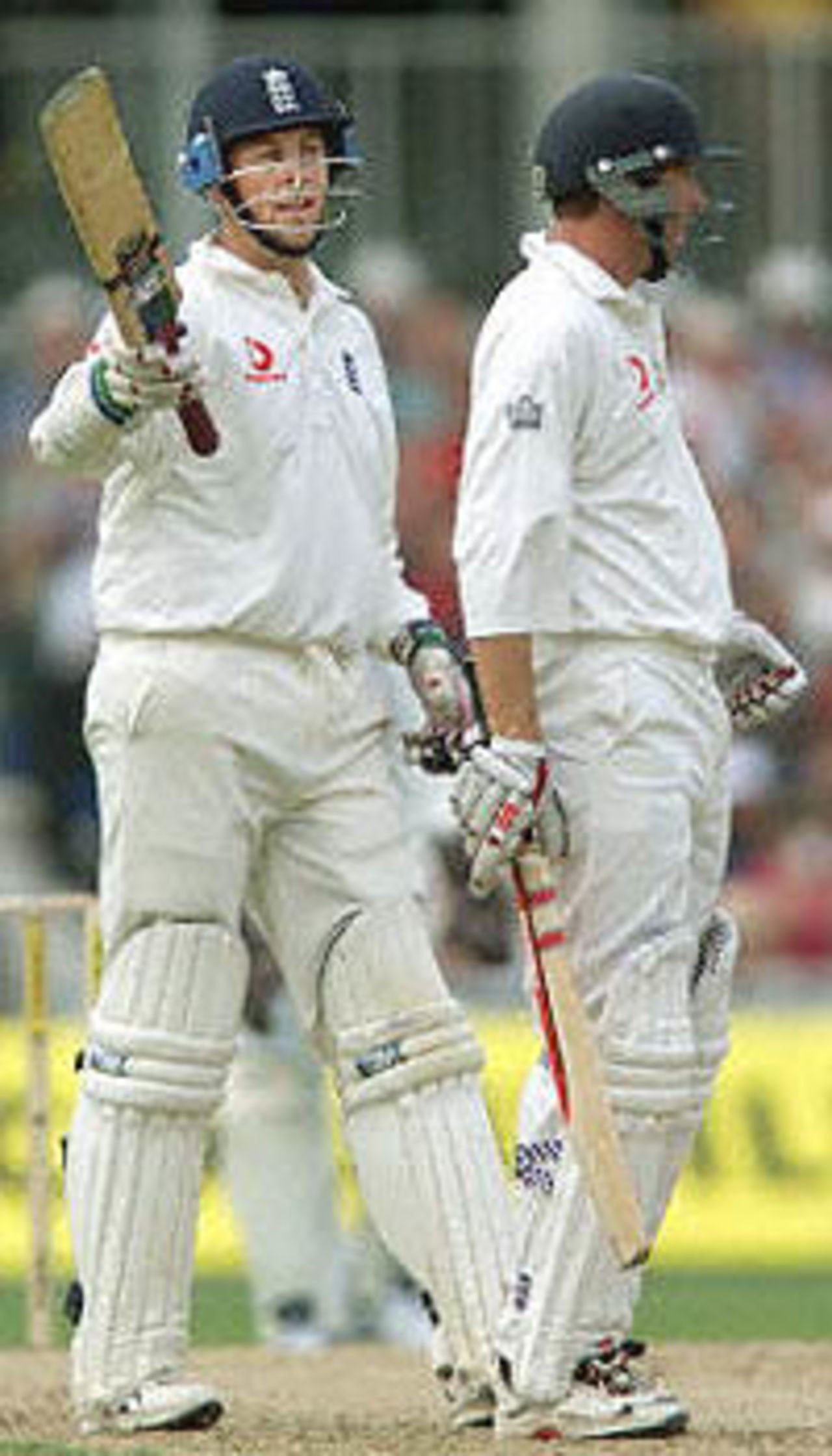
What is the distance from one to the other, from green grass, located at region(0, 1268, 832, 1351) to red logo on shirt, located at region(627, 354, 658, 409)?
11.8 ft

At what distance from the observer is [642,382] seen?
8430 millimetres

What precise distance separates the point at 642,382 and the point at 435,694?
674mm

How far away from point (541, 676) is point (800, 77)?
9.24m

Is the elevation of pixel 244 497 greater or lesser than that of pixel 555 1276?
greater

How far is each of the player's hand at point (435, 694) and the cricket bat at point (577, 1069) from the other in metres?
0.35

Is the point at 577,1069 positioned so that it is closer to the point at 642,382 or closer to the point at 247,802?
the point at 247,802

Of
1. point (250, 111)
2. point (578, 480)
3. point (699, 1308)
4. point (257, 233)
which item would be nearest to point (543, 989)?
point (578, 480)

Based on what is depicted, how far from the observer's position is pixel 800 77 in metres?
17.3

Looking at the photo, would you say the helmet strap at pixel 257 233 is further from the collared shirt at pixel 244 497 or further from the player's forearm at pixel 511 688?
the player's forearm at pixel 511 688

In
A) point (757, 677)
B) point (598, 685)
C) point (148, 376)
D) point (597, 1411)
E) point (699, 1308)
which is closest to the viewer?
point (148, 376)

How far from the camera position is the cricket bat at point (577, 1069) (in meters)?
8.13

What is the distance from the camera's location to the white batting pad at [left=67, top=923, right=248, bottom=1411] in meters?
8.48

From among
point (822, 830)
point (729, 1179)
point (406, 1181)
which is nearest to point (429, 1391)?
point (406, 1181)

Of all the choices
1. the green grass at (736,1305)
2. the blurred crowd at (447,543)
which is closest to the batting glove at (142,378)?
the green grass at (736,1305)
